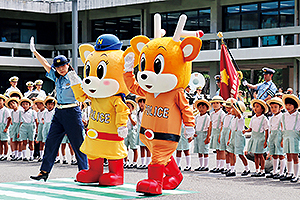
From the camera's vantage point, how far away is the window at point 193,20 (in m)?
27.2

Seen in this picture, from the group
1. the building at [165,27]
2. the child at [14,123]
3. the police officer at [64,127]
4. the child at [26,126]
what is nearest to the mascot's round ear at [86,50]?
the police officer at [64,127]

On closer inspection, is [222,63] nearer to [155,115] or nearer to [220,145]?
[220,145]

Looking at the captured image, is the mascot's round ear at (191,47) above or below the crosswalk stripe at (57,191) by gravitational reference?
above

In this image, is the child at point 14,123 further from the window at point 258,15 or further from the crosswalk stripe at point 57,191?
the window at point 258,15

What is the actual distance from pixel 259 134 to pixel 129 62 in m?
3.75

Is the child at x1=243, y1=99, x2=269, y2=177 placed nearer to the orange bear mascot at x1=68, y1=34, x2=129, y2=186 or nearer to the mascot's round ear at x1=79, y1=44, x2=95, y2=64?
the orange bear mascot at x1=68, y1=34, x2=129, y2=186

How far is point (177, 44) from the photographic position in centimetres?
868

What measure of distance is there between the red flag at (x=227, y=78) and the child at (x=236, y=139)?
12.4ft

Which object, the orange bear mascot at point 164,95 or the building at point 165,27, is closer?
the orange bear mascot at point 164,95

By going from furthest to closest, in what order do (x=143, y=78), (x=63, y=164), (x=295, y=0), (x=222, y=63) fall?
(x=295, y=0)
(x=222, y=63)
(x=63, y=164)
(x=143, y=78)

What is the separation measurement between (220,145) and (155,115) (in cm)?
353

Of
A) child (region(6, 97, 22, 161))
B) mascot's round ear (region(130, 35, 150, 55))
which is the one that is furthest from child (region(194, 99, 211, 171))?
child (region(6, 97, 22, 161))

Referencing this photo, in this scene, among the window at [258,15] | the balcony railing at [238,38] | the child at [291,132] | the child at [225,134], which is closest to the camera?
the child at [291,132]

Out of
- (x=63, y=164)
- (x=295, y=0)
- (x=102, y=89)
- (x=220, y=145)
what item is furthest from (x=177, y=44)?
(x=295, y=0)
